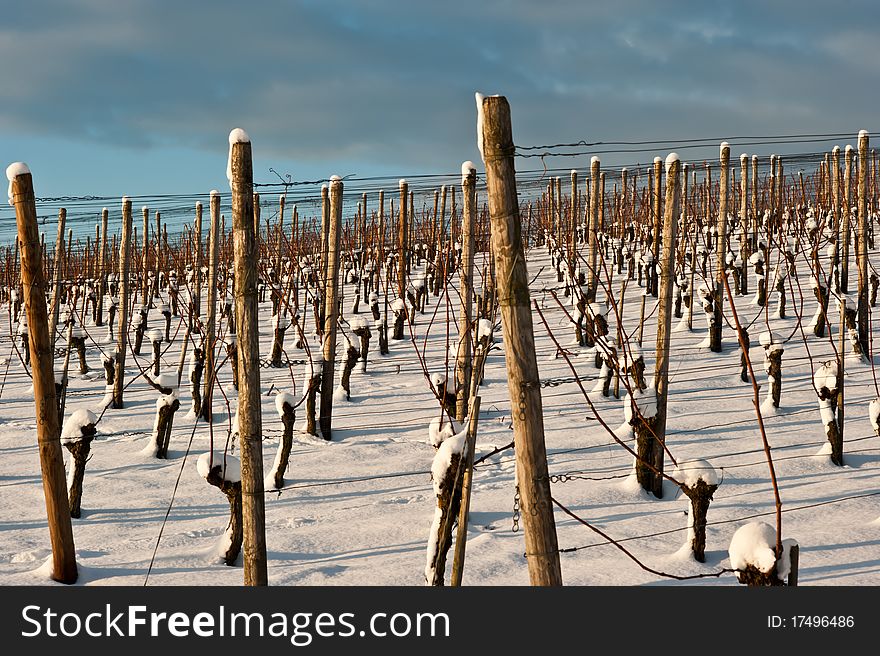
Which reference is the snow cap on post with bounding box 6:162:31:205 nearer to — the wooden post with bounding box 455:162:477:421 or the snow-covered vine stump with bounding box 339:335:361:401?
the wooden post with bounding box 455:162:477:421

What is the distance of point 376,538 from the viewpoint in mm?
4516

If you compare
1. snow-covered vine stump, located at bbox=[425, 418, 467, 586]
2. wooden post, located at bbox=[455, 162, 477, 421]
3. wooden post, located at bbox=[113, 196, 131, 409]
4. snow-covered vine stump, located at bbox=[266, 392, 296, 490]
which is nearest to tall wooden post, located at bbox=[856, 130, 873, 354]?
wooden post, located at bbox=[455, 162, 477, 421]

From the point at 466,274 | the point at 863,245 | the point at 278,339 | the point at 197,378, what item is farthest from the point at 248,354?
the point at 278,339

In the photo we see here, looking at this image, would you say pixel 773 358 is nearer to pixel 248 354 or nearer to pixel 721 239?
pixel 721 239

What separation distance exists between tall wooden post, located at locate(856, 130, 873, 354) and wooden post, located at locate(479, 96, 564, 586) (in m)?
6.53

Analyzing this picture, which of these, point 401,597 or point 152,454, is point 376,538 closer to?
point 401,597

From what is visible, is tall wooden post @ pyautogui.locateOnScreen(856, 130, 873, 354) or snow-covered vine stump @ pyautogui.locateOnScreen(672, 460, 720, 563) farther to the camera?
tall wooden post @ pyautogui.locateOnScreen(856, 130, 873, 354)

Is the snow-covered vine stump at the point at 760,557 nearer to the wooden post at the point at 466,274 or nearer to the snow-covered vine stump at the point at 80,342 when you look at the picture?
the wooden post at the point at 466,274

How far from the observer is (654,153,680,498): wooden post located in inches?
199

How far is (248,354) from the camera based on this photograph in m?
3.22

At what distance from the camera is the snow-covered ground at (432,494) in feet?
13.2

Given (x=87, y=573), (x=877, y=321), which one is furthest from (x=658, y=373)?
(x=877, y=321)

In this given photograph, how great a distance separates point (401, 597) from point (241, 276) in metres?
1.47

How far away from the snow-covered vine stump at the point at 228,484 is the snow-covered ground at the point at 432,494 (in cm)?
11
